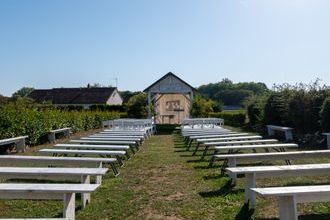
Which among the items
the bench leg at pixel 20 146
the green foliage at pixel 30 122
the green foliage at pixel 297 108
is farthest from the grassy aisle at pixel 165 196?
the green foliage at pixel 297 108

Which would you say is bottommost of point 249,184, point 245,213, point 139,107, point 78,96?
point 245,213

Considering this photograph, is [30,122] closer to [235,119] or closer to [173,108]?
[235,119]

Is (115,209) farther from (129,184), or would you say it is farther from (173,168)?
(173,168)

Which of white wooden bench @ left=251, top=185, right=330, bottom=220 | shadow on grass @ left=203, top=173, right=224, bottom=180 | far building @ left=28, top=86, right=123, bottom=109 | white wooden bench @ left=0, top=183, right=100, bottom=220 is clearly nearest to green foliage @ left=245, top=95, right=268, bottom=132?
shadow on grass @ left=203, top=173, right=224, bottom=180

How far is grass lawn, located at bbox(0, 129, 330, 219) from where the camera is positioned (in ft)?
17.7

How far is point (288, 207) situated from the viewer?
434 centimetres

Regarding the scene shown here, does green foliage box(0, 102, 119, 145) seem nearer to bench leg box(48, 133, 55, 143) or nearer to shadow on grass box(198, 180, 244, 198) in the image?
bench leg box(48, 133, 55, 143)

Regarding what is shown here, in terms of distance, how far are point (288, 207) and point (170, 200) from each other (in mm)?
2204

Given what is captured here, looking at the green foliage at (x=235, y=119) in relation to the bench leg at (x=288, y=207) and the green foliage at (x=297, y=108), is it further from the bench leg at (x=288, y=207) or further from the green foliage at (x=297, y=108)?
the bench leg at (x=288, y=207)

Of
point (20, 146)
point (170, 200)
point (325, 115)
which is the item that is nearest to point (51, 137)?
point (20, 146)

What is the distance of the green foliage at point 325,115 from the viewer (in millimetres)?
13406

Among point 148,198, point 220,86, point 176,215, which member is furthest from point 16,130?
point 220,86

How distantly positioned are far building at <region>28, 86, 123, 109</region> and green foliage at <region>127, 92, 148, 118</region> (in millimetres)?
22414

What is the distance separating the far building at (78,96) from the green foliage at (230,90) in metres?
28.9
